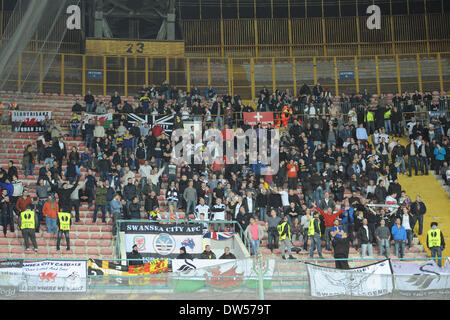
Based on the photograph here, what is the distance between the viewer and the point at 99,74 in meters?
39.5

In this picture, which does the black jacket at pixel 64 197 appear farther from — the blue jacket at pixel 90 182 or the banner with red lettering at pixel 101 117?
the banner with red lettering at pixel 101 117

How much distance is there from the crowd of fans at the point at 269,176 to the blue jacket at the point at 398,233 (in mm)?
33

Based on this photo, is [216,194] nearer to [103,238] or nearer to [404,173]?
[103,238]

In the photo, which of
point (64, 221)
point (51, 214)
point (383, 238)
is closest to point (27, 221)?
point (51, 214)

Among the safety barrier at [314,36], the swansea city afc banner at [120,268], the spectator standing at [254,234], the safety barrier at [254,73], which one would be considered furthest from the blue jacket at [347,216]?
the safety barrier at [314,36]

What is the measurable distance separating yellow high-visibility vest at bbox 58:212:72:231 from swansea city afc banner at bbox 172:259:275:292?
329 inches

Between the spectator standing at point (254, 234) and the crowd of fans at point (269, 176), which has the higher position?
the crowd of fans at point (269, 176)

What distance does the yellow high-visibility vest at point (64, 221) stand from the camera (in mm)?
22219

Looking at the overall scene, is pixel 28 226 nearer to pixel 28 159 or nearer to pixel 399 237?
pixel 28 159

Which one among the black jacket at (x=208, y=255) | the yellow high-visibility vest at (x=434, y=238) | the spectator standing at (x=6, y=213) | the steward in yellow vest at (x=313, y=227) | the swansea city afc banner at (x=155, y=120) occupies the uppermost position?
the swansea city afc banner at (x=155, y=120)

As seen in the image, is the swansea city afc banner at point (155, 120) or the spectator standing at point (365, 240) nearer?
the spectator standing at point (365, 240)

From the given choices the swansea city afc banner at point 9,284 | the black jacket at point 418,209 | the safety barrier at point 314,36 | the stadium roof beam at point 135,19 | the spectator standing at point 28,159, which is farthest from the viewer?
the safety barrier at point 314,36

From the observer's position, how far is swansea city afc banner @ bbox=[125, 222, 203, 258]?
73.1ft
